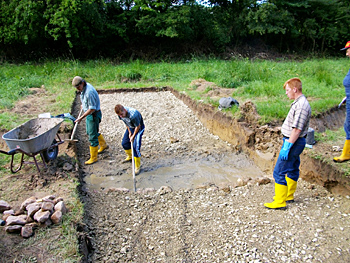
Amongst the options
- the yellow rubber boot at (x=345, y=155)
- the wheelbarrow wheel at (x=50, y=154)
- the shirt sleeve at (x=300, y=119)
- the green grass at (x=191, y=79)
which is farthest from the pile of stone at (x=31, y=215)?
the yellow rubber boot at (x=345, y=155)

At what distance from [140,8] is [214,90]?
34.5 ft

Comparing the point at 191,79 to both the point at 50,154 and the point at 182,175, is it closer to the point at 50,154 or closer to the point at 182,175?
the point at 182,175

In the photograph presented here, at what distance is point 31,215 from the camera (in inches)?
135

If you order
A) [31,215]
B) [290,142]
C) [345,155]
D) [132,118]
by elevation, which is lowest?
[31,215]

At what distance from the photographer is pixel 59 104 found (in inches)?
345

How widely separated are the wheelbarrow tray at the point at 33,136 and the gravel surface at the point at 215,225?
1.10 m

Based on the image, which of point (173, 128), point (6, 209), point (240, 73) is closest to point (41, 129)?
point (6, 209)

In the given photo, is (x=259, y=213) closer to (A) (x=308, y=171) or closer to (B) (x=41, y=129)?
(A) (x=308, y=171)

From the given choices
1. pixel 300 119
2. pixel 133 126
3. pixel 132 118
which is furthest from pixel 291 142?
pixel 133 126

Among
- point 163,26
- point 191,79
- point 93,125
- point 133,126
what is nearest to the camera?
point 133,126

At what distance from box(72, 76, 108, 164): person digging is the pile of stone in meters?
2.32

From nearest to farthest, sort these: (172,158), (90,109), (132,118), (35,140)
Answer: (35,140)
(132,118)
(90,109)
(172,158)

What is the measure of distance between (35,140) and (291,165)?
3.86 meters

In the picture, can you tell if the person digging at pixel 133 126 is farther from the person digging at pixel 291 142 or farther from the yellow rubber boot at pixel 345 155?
the yellow rubber boot at pixel 345 155
